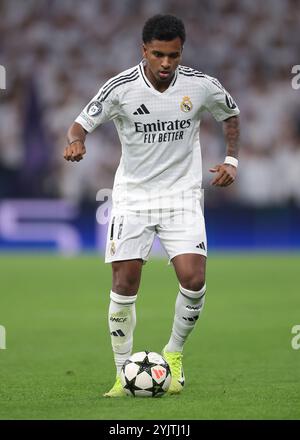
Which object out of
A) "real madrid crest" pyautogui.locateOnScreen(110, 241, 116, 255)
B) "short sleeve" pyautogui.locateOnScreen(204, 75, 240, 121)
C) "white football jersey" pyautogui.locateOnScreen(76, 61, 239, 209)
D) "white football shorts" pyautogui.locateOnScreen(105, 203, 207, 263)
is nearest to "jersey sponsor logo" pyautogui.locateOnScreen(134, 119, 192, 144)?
"white football jersey" pyautogui.locateOnScreen(76, 61, 239, 209)

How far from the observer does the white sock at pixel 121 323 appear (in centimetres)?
683

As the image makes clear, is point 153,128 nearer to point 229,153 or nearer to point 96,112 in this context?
point 96,112

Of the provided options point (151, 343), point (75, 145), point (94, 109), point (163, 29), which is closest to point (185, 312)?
point (75, 145)

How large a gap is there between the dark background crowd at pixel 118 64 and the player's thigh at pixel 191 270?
18898mm

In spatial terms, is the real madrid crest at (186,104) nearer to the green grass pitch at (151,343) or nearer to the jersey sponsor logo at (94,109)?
the jersey sponsor logo at (94,109)

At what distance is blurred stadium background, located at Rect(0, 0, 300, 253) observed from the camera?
988 inches

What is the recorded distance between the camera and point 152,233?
696cm

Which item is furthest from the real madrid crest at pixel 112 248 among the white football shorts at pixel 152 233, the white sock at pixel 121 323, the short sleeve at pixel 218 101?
the short sleeve at pixel 218 101

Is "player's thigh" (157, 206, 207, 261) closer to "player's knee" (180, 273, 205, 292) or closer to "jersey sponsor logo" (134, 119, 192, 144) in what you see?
"player's knee" (180, 273, 205, 292)

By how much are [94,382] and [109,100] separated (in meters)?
1.88

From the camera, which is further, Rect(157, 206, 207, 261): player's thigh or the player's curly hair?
Rect(157, 206, 207, 261): player's thigh

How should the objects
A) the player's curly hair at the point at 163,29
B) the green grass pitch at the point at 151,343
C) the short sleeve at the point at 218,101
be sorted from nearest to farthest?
the green grass pitch at the point at 151,343 < the player's curly hair at the point at 163,29 < the short sleeve at the point at 218,101

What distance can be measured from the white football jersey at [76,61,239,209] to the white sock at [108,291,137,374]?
0.60 metres
